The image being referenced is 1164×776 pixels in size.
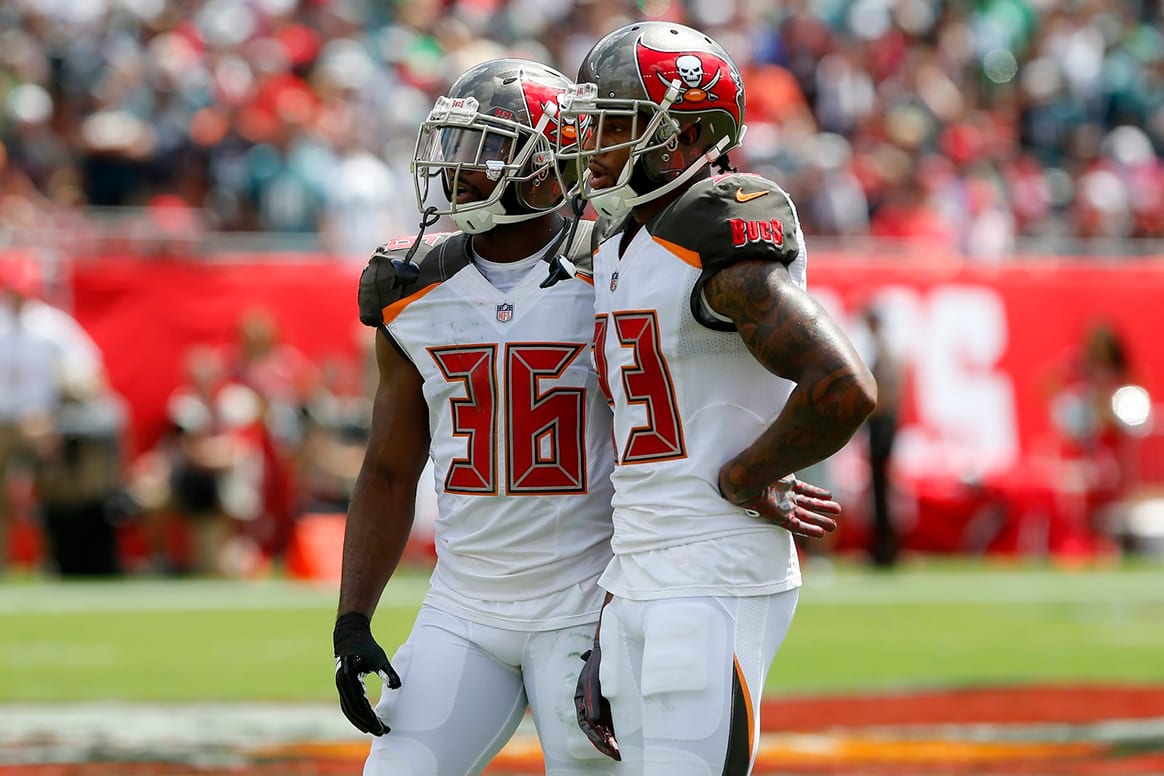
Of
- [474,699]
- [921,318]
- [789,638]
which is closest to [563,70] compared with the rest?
[921,318]

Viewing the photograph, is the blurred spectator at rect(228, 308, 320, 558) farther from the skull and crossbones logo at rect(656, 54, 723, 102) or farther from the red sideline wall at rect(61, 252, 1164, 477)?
the skull and crossbones logo at rect(656, 54, 723, 102)

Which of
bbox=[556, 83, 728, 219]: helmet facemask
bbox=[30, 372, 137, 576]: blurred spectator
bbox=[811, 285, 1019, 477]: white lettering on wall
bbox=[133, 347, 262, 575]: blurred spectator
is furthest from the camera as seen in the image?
bbox=[811, 285, 1019, 477]: white lettering on wall

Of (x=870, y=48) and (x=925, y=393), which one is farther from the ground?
(x=870, y=48)

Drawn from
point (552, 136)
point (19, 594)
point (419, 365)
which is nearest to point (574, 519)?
point (419, 365)

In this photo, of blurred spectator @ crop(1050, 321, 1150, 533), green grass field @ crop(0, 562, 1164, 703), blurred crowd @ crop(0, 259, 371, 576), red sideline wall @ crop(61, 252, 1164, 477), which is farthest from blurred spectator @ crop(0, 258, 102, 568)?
blurred spectator @ crop(1050, 321, 1150, 533)

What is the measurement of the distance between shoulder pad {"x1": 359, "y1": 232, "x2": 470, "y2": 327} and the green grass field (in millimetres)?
4286

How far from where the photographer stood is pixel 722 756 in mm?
3355

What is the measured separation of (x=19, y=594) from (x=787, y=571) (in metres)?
8.48

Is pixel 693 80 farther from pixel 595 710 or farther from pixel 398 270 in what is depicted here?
pixel 595 710

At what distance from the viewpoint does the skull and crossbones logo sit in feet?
11.6

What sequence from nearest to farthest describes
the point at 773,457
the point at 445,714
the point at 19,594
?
the point at 773,457
the point at 445,714
the point at 19,594

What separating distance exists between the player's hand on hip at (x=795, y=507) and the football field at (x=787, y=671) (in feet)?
9.55

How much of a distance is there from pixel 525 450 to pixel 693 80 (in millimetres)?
816

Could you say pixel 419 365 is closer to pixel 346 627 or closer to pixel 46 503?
pixel 346 627
